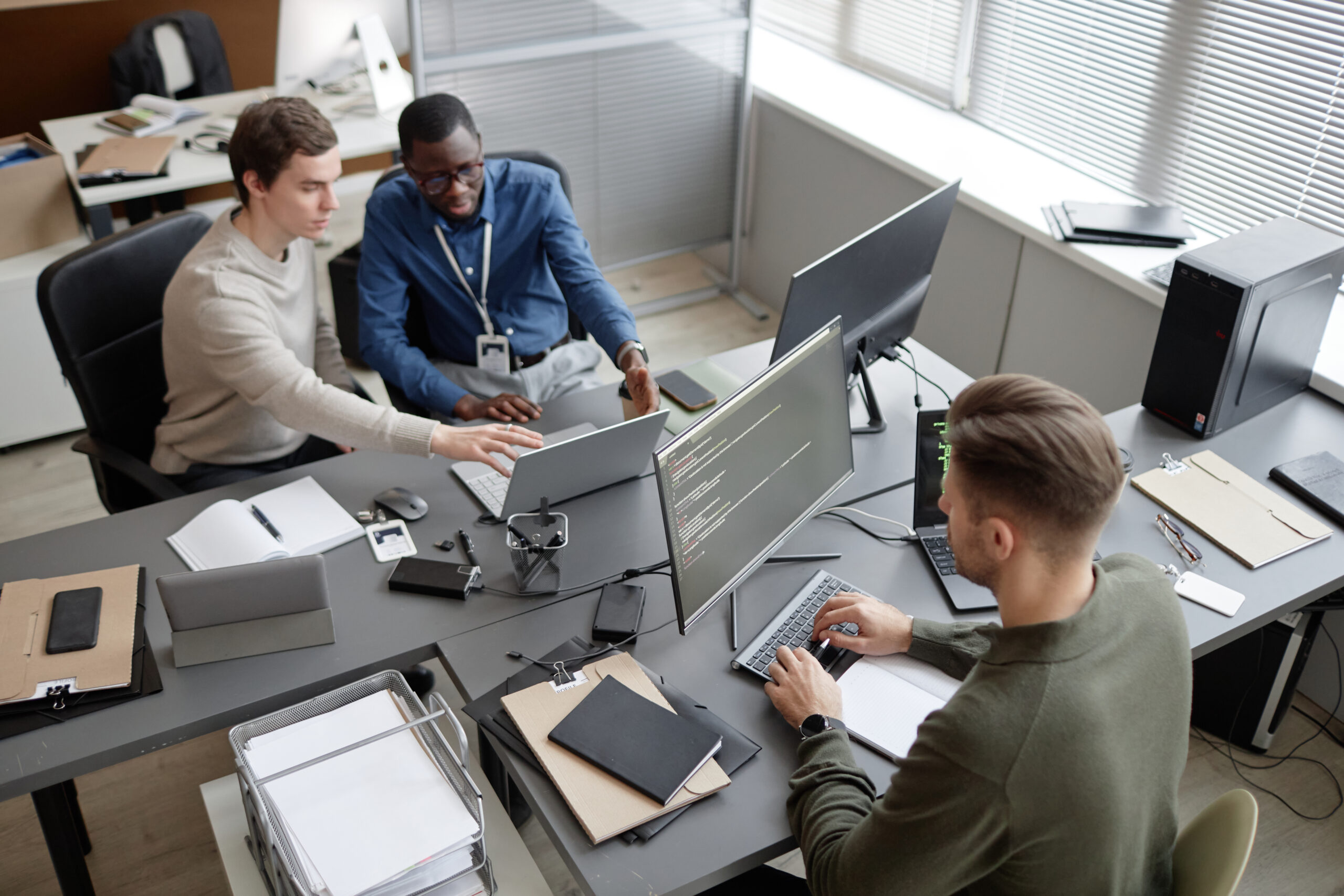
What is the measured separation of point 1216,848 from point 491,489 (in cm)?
142

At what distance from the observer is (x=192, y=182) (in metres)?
3.46

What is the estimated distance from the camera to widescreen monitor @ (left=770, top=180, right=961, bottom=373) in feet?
6.70

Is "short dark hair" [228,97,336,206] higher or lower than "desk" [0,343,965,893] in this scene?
higher

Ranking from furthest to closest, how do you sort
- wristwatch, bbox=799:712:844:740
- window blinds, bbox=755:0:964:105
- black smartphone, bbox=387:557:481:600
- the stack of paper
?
1. window blinds, bbox=755:0:964:105
2. black smartphone, bbox=387:557:481:600
3. wristwatch, bbox=799:712:844:740
4. the stack of paper

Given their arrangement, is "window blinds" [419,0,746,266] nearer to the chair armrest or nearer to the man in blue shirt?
the man in blue shirt

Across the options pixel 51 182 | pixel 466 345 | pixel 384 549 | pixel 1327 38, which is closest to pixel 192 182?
pixel 51 182

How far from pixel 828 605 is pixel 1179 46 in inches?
90.2

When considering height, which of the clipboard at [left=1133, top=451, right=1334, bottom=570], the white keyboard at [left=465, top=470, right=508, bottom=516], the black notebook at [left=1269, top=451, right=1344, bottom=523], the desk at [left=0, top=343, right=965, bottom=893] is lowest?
the desk at [left=0, top=343, right=965, bottom=893]

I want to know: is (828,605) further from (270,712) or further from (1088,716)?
(270,712)

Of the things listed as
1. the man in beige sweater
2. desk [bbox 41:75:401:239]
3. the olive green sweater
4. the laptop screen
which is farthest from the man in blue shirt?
the olive green sweater

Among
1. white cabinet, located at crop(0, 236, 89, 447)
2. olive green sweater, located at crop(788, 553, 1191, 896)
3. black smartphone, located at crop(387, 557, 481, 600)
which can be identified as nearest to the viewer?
olive green sweater, located at crop(788, 553, 1191, 896)

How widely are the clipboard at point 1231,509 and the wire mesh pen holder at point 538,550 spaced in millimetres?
1226

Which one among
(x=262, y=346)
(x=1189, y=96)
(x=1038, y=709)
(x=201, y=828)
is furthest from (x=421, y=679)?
(x=1189, y=96)

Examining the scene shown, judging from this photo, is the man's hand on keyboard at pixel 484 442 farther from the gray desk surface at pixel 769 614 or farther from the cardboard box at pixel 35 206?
the cardboard box at pixel 35 206
